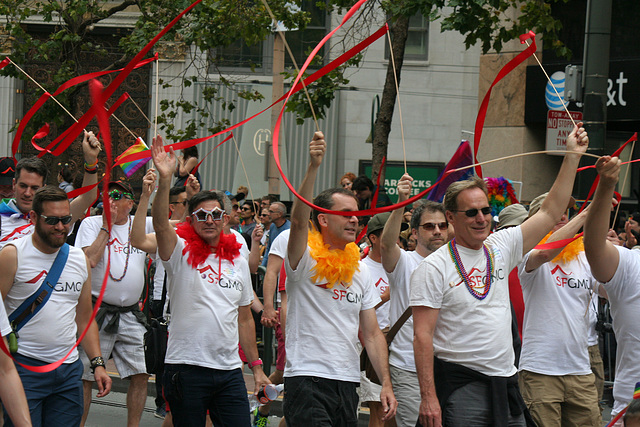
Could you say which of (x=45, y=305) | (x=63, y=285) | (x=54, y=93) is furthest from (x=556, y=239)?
(x=54, y=93)

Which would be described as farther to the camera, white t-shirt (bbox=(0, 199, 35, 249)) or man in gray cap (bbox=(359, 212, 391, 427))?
man in gray cap (bbox=(359, 212, 391, 427))

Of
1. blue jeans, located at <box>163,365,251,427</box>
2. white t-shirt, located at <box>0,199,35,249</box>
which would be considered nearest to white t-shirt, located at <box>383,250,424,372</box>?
blue jeans, located at <box>163,365,251,427</box>

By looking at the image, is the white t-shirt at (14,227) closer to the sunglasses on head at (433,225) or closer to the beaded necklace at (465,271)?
the sunglasses on head at (433,225)

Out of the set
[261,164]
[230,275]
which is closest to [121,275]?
[230,275]

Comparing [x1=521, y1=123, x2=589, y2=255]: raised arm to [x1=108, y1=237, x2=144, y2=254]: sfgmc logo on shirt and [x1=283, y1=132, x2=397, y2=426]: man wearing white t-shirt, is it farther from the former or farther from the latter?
[x1=108, y1=237, x2=144, y2=254]: sfgmc logo on shirt

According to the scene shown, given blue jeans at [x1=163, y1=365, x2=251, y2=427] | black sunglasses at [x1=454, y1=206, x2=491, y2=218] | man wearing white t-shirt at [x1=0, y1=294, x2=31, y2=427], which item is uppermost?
black sunglasses at [x1=454, y1=206, x2=491, y2=218]

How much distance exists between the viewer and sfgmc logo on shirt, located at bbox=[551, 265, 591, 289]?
5.89 m

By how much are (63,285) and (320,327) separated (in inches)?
61.9

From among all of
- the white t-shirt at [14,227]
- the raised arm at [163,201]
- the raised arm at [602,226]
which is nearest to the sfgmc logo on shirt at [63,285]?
the raised arm at [163,201]

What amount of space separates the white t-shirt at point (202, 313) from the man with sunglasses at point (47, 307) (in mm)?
609

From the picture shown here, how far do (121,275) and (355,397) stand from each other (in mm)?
2783

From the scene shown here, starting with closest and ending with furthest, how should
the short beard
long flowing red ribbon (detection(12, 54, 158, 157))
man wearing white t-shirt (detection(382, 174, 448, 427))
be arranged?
the short beard < man wearing white t-shirt (detection(382, 174, 448, 427)) < long flowing red ribbon (detection(12, 54, 158, 157))

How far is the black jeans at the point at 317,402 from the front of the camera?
196 inches

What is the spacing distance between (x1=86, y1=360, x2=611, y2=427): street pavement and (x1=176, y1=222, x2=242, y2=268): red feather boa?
284 centimetres
